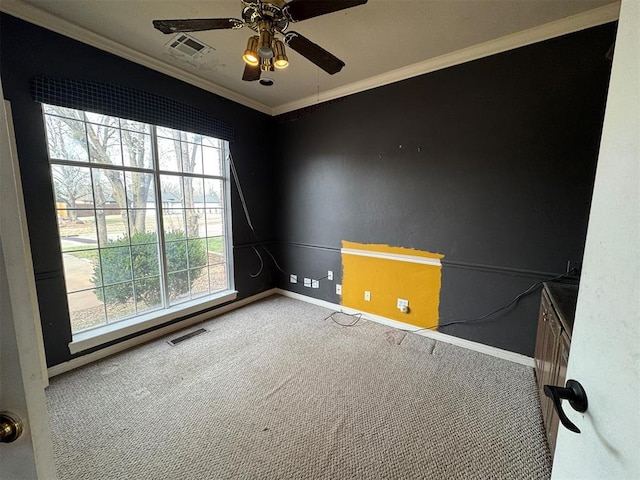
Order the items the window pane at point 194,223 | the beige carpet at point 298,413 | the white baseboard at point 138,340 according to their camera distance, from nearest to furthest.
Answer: the beige carpet at point 298,413 < the white baseboard at point 138,340 < the window pane at point 194,223

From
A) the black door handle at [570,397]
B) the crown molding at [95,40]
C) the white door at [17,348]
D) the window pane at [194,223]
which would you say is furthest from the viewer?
the window pane at [194,223]

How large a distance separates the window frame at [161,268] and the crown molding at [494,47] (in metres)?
1.72

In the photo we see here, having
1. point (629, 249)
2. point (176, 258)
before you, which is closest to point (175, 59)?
point (176, 258)

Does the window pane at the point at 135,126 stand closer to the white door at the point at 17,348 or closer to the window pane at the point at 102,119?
the window pane at the point at 102,119

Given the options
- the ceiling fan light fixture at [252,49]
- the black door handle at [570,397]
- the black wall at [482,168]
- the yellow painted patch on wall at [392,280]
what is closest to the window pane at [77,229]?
the ceiling fan light fixture at [252,49]

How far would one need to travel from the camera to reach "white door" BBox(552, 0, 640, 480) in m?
0.47

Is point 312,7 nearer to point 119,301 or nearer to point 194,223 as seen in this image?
point 194,223

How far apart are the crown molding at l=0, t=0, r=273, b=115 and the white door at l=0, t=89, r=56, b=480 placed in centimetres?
232

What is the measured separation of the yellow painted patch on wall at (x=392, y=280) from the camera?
8.47 feet

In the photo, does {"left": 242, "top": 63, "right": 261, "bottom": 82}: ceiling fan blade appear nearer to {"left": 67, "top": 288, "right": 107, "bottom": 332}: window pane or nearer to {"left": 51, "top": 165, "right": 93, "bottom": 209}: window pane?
{"left": 51, "top": 165, "right": 93, "bottom": 209}: window pane

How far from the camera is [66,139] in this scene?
80.9 inches

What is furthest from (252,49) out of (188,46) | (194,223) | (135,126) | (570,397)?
(194,223)

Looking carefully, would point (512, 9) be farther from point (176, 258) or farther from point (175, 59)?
point (176, 258)

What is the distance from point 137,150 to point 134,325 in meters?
1.65
